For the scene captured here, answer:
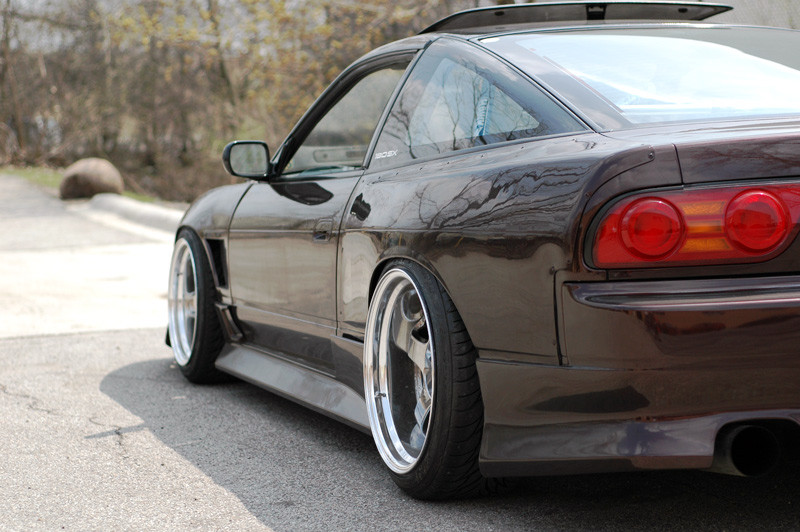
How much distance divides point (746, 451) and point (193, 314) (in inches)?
131

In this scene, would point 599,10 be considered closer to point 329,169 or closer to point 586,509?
point 329,169

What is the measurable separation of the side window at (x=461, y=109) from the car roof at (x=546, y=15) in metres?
0.27

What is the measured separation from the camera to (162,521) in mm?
2992

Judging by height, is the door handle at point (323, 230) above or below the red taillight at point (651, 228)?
below

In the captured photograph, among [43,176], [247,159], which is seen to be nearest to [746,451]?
[247,159]

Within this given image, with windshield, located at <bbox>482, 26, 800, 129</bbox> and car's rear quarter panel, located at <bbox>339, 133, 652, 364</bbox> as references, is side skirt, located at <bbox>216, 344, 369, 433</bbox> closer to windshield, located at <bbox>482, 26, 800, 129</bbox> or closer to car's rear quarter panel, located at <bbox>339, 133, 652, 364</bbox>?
car's rear quarter panel, located at <bbox>339, 133, 652, 364</bbox>

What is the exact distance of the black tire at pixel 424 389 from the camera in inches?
112

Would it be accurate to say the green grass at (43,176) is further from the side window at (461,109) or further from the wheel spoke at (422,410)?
the wheel spoke at (422,410)

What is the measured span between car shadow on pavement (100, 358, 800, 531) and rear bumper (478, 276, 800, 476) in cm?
47

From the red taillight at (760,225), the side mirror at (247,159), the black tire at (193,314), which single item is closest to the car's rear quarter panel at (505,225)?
the red taillight at (760,225)

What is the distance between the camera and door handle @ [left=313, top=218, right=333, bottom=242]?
3686 mm

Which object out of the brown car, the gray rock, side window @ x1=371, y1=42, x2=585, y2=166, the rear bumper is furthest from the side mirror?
the gray rock

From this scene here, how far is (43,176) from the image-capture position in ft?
81.4

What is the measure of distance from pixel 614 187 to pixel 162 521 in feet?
5.34
